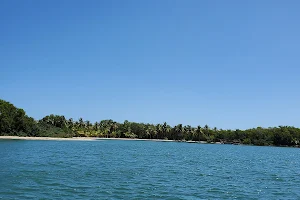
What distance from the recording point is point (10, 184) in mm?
27203

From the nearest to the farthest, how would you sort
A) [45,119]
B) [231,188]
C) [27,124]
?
[231,188], [27,124], [45,119]

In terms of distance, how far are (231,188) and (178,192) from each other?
6.94 meters

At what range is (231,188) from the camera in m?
31.6

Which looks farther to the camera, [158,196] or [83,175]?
[83,175]

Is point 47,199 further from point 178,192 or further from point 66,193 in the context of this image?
point 178,192

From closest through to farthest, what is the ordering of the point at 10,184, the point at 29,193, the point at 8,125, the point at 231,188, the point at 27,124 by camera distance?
1. the point at 29,193
2. the point at 10,184
3. the point at 231,188
4. the point at 8,125
5. the point at 27,124

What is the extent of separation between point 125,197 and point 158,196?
2.84 m

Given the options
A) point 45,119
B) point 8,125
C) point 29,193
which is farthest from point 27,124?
point 29,193

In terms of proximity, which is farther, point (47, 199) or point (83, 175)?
point (83, 175)

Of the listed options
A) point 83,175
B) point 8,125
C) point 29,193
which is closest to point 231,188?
point 83,175

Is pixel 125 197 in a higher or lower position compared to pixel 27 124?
lower

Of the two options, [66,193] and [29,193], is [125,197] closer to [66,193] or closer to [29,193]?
[66,193]

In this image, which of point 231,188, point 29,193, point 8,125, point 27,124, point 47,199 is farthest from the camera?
point 27,124

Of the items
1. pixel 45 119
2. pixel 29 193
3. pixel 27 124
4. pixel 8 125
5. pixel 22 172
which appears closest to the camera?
pixel 29 193
